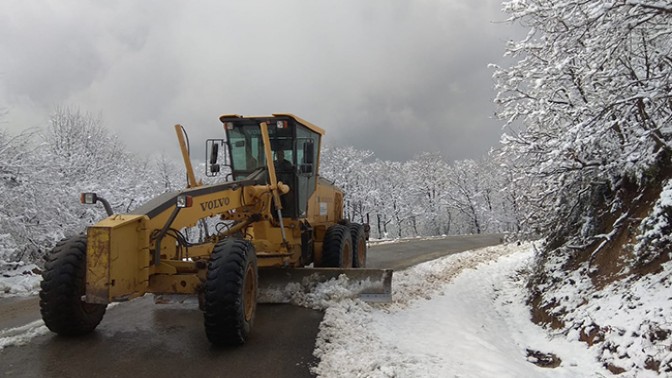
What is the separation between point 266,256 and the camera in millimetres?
7824

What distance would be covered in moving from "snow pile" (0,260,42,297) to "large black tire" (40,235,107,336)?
19.5ft

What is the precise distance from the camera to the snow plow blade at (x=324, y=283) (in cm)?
786

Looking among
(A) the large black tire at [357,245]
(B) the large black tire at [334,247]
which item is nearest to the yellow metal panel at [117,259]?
(B) the large black tire at [334,247]

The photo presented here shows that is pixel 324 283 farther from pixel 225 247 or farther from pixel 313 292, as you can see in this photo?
pixel 225 247

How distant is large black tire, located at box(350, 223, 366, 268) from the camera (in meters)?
11.3

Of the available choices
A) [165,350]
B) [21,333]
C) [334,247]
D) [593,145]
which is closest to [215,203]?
[165,350]

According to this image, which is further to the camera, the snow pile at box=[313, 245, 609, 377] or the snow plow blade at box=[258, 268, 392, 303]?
the snow plow blade at box=[258, 268, 392, 303]

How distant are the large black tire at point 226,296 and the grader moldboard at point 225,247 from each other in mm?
11

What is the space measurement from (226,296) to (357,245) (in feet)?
20.7

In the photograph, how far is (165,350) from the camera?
18.8 feet

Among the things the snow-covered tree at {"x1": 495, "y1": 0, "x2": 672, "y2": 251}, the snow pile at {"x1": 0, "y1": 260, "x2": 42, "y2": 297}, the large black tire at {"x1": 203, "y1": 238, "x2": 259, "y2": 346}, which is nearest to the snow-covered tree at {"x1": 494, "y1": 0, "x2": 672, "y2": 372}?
the snow-covered tree at {"x1": 495, "y1": 0, "x2": 672, "y2": 251}

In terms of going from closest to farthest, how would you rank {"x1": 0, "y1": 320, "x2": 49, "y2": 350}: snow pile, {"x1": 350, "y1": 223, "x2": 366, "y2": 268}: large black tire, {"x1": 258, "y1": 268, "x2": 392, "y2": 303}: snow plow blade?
{"x1": 0, "y1": 320, "x2": 49, "y2": 350}: snow pile
{"x1": 258, "y1": 268, "x2": 392, "y2": 303}: snow plow blade
{"x1": 350, "y1": 223, "x2": 366, "y2": 268}: large black tire

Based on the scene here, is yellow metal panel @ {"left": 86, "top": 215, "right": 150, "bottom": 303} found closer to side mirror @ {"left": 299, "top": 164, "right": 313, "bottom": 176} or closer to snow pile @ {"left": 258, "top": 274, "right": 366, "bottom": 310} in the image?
snow pile @ {"left": 258, "top": 274, "right": 366, "bottom": 310}

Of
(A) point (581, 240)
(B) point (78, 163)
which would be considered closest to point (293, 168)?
(A) point (581, 240)
